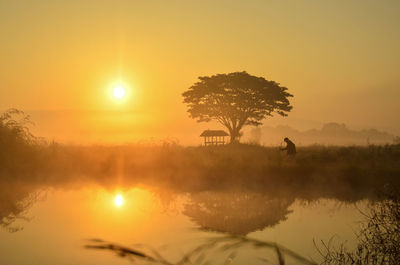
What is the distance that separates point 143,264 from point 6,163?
16175 millimetres

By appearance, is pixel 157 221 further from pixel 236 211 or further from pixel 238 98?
pixel 238 98

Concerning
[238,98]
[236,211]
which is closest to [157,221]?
[236,211]

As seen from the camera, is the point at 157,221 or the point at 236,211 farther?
the point at 236,211

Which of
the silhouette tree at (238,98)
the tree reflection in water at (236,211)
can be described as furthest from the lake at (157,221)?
the silhouette tree at (238,98)

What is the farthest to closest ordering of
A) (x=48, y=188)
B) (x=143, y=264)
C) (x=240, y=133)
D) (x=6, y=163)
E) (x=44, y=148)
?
(x=240, y=133) < (x=44, y=148) < (x=6, y=163) < (x=48, y=188) < (x=143, y=264)

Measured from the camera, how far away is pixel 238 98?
51.1 metres

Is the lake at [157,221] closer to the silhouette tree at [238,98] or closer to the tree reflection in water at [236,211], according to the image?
the tree reflection in water at [236,211]

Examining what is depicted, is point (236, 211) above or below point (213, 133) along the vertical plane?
below

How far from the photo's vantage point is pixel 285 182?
19328 millimetres

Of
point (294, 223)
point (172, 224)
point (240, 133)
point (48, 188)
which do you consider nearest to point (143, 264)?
point (172, 224)

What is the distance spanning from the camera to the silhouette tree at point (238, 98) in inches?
2028

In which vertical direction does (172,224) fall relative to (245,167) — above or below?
below

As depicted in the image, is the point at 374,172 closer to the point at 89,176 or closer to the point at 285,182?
the point at 285,182

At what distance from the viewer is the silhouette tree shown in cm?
5150
